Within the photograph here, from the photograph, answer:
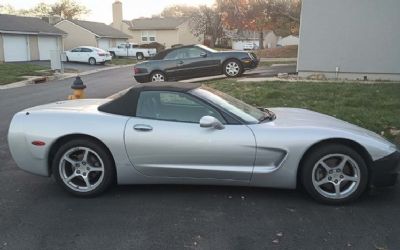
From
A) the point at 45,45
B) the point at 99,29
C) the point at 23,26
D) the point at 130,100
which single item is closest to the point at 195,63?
the point at 130,100

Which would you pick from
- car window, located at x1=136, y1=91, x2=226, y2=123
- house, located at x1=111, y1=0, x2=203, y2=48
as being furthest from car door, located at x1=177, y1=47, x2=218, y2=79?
house, located at x1=111, y1=0, x2=203, y2=48

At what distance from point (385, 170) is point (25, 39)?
127 feet

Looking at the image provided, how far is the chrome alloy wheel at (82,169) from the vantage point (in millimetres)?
4891

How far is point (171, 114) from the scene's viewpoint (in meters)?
4.92

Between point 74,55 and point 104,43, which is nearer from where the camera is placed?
point 74,55

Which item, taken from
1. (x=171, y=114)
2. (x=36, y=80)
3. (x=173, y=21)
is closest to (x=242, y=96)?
(x=171, y=114)

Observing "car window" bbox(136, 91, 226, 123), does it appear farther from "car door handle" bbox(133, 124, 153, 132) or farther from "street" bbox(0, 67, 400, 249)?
"street" bbox(0, 67, 400, 249)

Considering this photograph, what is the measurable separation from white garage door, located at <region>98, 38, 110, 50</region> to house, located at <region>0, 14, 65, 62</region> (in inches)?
275

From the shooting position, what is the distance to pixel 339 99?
10.4 metres

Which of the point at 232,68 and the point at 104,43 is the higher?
the point at 104,43

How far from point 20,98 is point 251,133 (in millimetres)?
11797

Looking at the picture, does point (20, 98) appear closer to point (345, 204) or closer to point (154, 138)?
point (154, 138)

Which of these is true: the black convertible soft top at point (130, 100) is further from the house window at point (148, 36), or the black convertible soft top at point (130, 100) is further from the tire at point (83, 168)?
the house window at point (148, 36)

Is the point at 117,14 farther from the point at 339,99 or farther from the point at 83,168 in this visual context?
the point at 83,168
